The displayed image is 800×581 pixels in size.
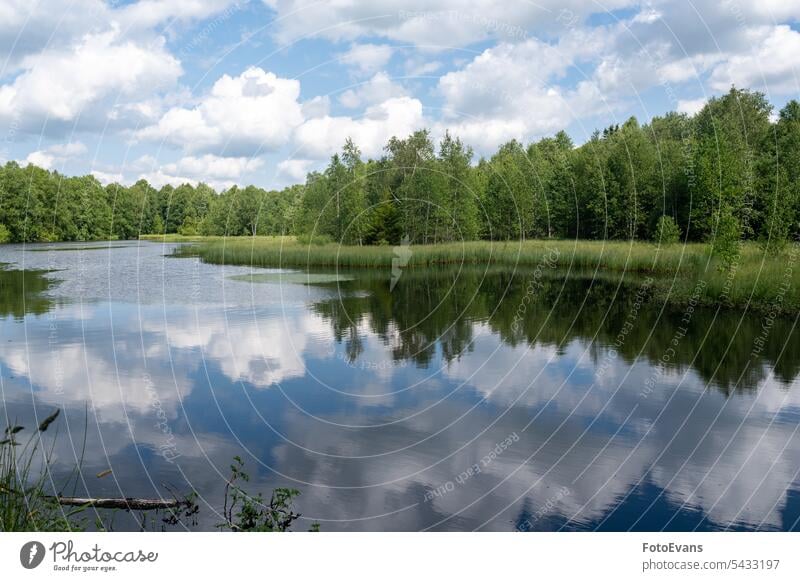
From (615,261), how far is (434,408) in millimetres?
26414

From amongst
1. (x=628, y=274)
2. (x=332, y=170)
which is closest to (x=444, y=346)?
(x=628, y=274)

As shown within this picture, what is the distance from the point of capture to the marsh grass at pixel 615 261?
1948 cm

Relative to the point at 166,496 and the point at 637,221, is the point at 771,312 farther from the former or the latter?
the point at 637,221

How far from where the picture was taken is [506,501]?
22.5ft

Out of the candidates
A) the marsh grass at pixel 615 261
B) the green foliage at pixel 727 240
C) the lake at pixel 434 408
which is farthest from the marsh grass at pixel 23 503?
the green foliage at pixel 727 240

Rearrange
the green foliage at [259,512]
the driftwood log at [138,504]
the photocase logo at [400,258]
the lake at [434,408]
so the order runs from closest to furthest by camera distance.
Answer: the green foliage at [259,512] < the driftwood log at [138,504] < the lake at [434,408] < the photocase logo at [400,258]

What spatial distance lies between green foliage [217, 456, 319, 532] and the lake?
0.62 ft

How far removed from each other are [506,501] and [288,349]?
8861 millimetres

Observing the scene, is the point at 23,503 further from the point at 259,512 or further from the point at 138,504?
the point at 259,512

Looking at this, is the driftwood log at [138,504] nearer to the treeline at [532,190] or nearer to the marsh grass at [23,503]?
the marsh grass at [23,503]

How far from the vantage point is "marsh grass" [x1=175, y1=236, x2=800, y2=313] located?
19484mm

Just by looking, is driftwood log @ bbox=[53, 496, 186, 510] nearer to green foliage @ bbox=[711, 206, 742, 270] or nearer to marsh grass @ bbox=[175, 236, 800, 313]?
marsh grass @ bbox=[175, 236, 800, 313]
